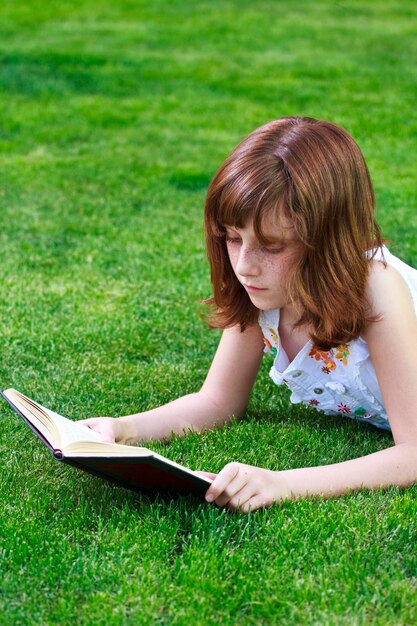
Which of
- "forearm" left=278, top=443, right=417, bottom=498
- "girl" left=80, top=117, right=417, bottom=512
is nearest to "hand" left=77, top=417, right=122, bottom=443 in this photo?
"girl" left=80, top=117, right=417, bottom=512

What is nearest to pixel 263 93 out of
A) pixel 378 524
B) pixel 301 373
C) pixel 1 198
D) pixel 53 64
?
pixel 53 64

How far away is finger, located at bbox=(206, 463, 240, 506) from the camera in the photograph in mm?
2168

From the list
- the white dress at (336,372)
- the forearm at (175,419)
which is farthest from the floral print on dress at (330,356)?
the forearm at (175,419)

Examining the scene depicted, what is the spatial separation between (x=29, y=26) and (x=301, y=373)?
8.85m

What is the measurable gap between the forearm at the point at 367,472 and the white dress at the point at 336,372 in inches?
10.7

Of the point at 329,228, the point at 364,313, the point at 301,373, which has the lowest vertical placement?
the point at 301,373

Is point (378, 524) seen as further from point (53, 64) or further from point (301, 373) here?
point (53, 64)

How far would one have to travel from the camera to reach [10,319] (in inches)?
150

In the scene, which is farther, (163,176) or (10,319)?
(163,176)

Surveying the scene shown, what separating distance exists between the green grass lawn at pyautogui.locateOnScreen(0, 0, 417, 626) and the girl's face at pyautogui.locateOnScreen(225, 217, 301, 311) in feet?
1.66

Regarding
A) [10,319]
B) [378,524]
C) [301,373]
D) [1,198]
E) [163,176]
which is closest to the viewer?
[378,524]

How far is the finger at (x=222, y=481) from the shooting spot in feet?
7.11

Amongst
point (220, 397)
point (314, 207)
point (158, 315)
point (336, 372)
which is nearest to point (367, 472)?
point (336, 372)

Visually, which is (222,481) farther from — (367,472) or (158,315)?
(158,315)
